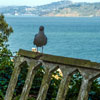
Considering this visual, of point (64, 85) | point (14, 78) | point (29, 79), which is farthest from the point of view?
point (14, 78)

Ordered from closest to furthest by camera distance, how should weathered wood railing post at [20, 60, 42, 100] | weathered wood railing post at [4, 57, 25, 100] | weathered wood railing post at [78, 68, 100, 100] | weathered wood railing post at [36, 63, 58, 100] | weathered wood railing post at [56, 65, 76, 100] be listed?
weathered wood railing post at [78, 68, 100, 100]
weathered wood railing post at [56, 65, 76, 100]
weathered wood railing post at [36, 63, 58, 100]
weathered wood railing post at [20, 60, 42, 100]
weathered wood railing post at [4, 57, 25, 100]

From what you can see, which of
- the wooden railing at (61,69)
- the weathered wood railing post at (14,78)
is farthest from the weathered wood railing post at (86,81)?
the weathered wood railing post at (14,78)

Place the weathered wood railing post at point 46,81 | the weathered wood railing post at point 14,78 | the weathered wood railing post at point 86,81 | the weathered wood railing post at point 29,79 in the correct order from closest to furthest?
the weathered wood railing post at point 86,81 → the weathered wood railing post at point 46,81 → the weathered wood railing post at point 29,79 → the weathered wood railing post at point 14,78

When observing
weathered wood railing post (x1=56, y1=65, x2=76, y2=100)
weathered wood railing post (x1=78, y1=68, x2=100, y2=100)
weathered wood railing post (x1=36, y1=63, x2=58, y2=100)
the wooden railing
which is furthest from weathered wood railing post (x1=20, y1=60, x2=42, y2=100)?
weathered wood railing post (x1=78, y1=68, x2=100, y2=100)

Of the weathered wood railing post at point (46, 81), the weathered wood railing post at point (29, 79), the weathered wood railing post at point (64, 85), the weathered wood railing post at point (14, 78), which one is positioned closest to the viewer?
the weathered wood railing post at point (64, 85)

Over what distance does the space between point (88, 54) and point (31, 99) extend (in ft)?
243

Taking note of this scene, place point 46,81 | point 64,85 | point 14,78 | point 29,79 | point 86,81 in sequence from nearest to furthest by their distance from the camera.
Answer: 1. point 86,81
2. point 64,85
3. point 46,81
4. point 29,79
5. point 14,78

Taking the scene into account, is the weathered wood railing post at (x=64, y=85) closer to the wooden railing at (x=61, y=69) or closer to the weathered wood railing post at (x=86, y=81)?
the wooden railing at (x=61, y=69)

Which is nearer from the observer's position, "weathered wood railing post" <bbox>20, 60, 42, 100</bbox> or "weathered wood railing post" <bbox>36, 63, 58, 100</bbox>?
"weathered wood railing post" <bbox>36, 63, 58, 100</bbox>

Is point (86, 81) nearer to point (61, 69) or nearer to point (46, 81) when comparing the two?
point (61, 69)

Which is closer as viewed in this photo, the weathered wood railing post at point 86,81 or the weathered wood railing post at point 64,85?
the weathered wood railing post at point 86,81

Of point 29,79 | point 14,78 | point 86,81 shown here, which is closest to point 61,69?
point 86,81

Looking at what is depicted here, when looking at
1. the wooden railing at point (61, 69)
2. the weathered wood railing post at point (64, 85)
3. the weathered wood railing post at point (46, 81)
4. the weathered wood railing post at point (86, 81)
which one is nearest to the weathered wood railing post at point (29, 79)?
the wooden railing at point (61, 69)

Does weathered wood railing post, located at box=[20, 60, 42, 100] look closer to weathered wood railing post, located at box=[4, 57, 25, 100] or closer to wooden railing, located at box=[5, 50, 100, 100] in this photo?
wooden railing, located at box=[5, 50, 100, 100]
